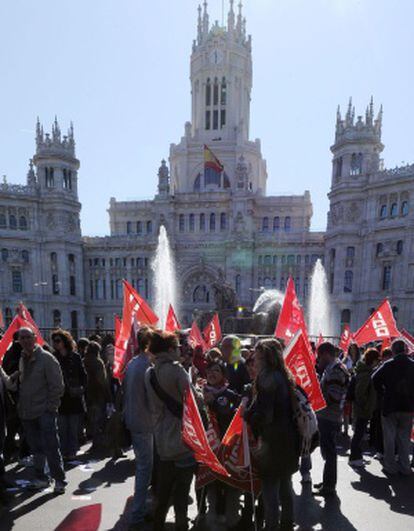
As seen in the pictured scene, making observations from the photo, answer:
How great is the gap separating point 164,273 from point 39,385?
42.0 m

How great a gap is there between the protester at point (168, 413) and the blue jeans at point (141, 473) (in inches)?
22.2

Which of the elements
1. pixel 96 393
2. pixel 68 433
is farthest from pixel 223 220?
pixel 68 433

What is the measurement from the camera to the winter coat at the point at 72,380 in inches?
243

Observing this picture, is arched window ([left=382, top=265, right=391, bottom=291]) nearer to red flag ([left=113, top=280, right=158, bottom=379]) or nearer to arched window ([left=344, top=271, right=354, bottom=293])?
arched window ([left=344, top=271, right=354, bottom=293])

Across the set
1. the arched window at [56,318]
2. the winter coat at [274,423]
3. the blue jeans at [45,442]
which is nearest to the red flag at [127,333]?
the blue jeans at [45,442]

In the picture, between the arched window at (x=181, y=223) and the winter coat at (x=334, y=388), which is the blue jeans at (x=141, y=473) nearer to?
the winter coat at (x=334, y=388)

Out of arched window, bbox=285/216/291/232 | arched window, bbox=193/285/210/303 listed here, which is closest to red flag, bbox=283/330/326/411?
arched window, bbox=193/285/210/303

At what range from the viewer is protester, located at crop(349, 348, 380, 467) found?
654 cm

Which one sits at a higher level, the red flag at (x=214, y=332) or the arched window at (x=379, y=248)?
the arched window at (x=379, y=248)

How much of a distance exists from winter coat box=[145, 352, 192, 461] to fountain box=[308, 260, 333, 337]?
36.3 metres

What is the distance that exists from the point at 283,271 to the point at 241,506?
→ 4131cm

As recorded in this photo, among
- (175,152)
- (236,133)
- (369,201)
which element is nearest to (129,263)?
(175,152)

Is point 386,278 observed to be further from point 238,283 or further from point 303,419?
point 303,419

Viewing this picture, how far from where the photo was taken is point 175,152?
55.2 m
